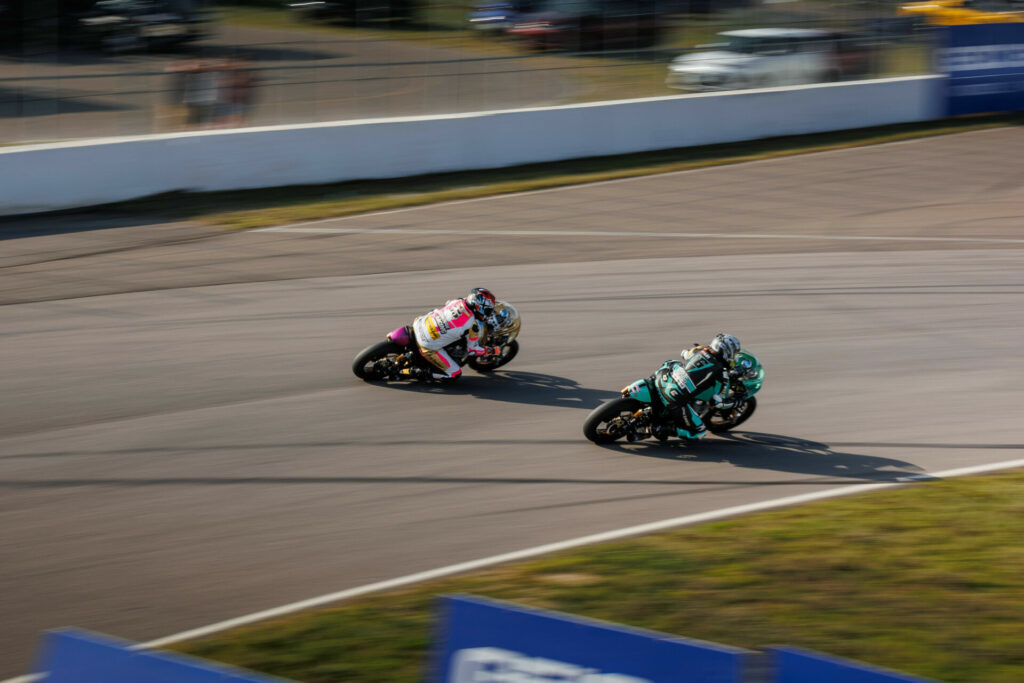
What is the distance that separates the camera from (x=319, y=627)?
5.64m

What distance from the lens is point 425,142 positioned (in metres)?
19.0

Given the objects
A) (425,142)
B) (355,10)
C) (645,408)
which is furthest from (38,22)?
(645,408)

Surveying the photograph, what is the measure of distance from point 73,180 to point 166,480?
10.0m

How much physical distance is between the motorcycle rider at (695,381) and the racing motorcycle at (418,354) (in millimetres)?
1907

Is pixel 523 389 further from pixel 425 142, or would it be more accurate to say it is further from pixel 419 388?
pixel 425 142

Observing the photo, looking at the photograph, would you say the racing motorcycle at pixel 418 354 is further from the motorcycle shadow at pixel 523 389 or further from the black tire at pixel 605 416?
the black tire at pixel 605 416

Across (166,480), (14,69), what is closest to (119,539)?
(166,480)

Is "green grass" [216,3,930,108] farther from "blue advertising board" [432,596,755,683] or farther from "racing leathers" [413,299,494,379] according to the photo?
"blue advertising board" [432,596,755,683]

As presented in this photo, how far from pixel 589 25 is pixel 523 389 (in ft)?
45.4

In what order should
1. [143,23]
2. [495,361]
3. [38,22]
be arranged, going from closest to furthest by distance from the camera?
[495,361] < [38,22] < [143,23]

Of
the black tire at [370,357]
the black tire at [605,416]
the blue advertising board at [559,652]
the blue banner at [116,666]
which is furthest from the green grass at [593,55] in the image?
the blue advertising board at [559,652]

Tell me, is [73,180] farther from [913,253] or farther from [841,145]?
[841,145]

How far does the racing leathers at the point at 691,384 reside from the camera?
809 cm

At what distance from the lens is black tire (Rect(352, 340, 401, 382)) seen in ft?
31.8
